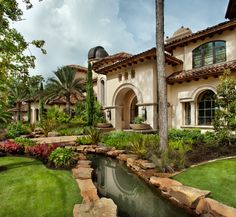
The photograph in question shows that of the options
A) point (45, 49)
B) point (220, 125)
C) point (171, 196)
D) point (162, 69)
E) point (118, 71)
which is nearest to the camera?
point (171, 196)

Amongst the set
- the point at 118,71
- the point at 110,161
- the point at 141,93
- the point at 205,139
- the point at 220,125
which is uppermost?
the point at 118,71

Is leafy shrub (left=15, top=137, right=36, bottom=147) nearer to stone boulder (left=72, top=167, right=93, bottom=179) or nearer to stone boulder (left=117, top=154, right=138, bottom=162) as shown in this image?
stone boulder (left=117, top=154, right=138, bottom=162)

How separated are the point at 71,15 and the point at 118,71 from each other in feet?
30.2

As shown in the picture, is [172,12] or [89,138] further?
[89,138]

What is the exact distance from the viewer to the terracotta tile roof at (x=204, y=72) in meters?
14.7

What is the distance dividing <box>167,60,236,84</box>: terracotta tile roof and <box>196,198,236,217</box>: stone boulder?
1095 cm

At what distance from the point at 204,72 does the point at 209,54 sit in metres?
2.59

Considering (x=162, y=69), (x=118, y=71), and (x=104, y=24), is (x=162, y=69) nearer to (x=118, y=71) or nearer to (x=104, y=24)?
(x=104, y=24)

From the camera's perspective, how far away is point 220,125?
40.2ft

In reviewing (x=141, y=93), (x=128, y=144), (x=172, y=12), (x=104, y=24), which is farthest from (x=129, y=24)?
(x=128, y=144)

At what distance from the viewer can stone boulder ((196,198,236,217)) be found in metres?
5.25

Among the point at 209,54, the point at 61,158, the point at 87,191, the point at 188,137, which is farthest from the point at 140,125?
the point at 87,191

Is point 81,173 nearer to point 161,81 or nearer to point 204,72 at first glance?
point 161,81

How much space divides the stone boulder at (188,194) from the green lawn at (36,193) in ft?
9.75
